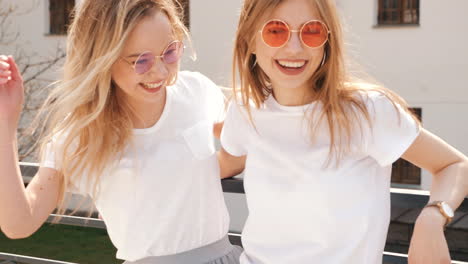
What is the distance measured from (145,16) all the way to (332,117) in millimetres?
699

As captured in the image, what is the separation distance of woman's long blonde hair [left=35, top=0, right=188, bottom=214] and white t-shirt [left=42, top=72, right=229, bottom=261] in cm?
5

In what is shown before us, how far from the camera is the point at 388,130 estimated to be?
6.44ft

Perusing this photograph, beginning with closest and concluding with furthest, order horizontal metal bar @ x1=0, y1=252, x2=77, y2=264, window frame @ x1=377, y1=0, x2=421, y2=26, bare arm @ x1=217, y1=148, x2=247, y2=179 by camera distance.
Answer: bare arm @ x1=217, y1=148, x2=247, y2=179 < horizontal metal bar @ x1=0, y1=252, x2=77, y2=264 < window frame @ x1=377, y1=0, x2=421, y2=26

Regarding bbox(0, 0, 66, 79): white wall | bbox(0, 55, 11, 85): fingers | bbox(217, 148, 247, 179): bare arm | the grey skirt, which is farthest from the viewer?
bbox(0, 0, 66, 79): white wall

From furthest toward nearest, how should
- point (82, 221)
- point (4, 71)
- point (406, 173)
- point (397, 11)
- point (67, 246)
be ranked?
point (67, 246) → point (406, 173) → point (397, 11) → point (82, 221) → point (4, 71)

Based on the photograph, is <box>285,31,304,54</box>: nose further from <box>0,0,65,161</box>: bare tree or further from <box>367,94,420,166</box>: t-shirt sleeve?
<box>0,0,65,161</box>: bare tree

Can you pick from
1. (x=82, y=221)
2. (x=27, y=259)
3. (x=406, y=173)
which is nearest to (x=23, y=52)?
(x=406, y=173)

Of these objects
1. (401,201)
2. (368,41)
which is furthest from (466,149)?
(401,201)

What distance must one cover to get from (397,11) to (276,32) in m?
12.1

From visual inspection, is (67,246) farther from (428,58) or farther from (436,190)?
(436,190)

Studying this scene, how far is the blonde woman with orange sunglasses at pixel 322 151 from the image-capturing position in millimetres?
1966

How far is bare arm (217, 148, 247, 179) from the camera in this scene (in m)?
2.50

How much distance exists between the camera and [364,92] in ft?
6.66

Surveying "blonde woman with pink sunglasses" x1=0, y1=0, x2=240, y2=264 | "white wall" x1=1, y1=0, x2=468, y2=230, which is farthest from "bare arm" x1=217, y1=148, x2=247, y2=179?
"white wall" x1=1, y1=0, x2=468, y2=230
